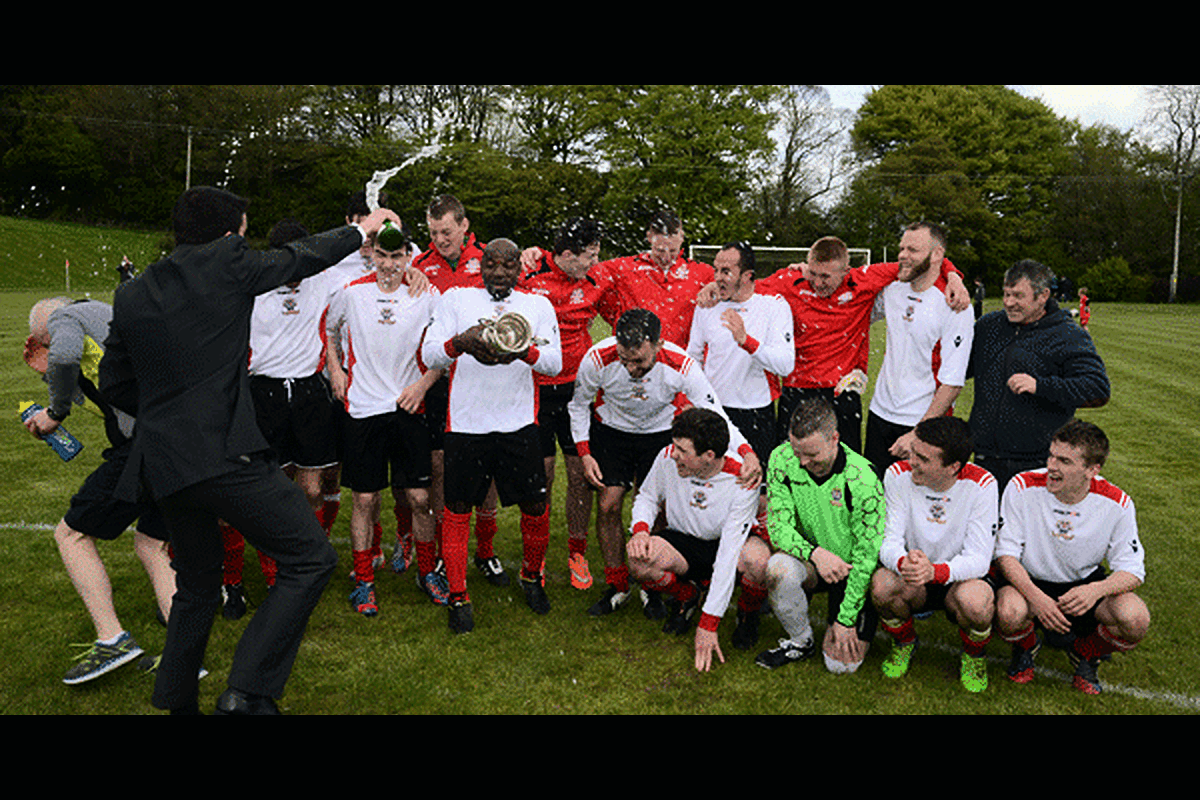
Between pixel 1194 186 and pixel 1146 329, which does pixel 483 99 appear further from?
pixel 1194 186

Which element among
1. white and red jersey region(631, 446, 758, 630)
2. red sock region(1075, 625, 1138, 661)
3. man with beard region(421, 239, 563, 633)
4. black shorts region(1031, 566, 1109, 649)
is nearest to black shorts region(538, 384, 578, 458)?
man with beard region(421, 239, 563, 633)

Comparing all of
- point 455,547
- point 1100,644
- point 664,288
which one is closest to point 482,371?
point 455,547

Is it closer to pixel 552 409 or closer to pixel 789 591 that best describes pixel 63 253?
pixel 552 409

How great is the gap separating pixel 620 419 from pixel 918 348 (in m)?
2.04

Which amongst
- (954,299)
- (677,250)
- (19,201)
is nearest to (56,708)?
(677,250)

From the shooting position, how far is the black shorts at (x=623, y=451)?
213 inches

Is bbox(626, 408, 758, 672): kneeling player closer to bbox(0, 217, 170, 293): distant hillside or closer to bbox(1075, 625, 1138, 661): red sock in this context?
bbox(1075, 625, 1138, 661): red sock

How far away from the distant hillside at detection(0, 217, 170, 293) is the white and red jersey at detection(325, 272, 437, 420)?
32545mm

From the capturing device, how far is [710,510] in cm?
482

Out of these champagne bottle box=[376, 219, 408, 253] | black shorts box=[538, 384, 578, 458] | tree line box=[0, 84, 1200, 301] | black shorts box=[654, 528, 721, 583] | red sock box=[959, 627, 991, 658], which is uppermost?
Answer: tree line box=[0, 84, 1200, 301]

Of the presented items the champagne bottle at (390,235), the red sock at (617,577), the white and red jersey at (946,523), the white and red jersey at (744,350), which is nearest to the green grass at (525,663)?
the red sock at (617,577)

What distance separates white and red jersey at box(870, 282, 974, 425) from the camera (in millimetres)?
5324

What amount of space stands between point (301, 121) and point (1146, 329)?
37.1 metres

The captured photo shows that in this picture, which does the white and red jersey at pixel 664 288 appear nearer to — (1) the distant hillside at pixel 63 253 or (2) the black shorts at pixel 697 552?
(2) the black shorts at pixel 697 552
